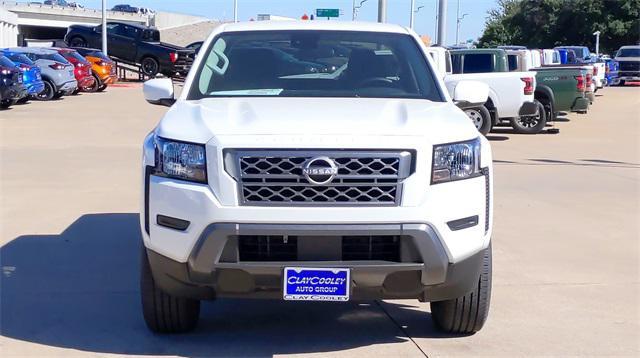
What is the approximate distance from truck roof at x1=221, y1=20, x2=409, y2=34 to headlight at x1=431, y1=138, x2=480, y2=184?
1790 mm

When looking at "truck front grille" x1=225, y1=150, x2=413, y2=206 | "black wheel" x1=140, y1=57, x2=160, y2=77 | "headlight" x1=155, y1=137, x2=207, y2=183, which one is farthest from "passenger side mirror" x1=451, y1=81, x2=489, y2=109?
"black wheel" x1=140, y1=57, x2=160, y2=77

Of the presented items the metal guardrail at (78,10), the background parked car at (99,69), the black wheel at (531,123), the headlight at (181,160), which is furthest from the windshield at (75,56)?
the metal guardrail at (78,10)

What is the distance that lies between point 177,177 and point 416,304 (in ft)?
7.39

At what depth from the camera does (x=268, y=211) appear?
4.67m

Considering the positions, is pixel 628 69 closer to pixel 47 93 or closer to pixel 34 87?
pixel 47 93

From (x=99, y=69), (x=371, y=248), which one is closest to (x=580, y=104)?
(x=371, y=248)

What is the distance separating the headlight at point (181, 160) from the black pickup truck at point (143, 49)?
3471cm

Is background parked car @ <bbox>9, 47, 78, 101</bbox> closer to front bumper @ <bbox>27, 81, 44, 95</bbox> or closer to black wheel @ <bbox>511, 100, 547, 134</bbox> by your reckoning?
front bumper @ <bbox>27, 81, 44, 95</bbox>

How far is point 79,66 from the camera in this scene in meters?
30.5

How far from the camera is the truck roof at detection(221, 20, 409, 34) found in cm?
655

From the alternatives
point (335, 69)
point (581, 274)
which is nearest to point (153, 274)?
point (335, 69)

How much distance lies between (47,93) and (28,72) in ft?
12.5

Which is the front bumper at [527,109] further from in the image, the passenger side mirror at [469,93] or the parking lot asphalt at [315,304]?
the passenger side mirror at [469,93]

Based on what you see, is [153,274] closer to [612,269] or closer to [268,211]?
Result: [268,211]
